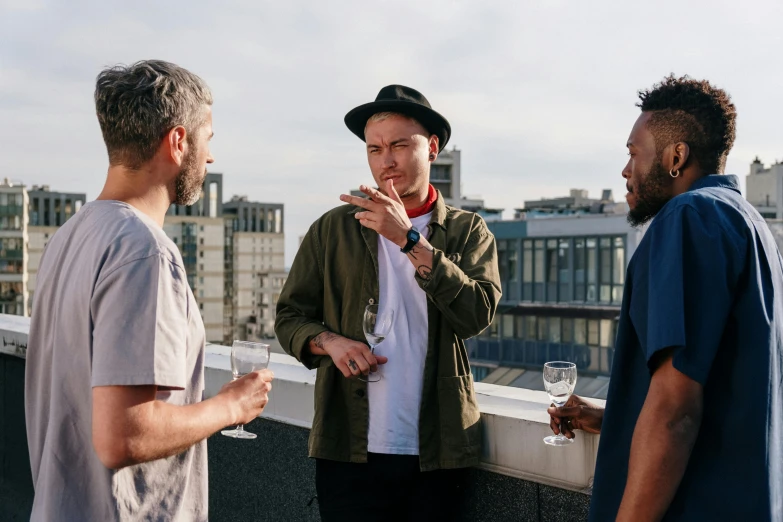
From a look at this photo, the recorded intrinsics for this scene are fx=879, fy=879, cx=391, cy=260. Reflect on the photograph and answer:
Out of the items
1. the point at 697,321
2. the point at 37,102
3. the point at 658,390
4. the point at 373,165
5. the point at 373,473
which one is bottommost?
the point at 373,473

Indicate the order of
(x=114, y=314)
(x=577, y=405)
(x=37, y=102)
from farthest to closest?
(x=37, y=102), (x=577, y=405), (x=114, y=314)

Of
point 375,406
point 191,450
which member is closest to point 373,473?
point 375,406

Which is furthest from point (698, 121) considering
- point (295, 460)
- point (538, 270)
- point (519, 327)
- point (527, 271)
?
point (527, 271)

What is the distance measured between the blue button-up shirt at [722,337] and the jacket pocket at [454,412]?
2.55ft

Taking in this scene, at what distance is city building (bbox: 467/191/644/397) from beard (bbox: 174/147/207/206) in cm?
4604

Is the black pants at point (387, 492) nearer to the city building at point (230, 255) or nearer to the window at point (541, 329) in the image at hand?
the window at point (541, 329)

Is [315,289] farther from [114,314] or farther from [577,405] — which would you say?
[114,314]

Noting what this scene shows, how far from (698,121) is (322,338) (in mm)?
1116

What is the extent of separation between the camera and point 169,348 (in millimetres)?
1557

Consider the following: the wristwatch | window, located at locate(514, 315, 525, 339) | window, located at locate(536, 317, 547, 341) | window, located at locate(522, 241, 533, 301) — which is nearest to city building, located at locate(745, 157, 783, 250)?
window, located at locate(522, 241, 533, 301)

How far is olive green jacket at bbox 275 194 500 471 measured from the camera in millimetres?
2256

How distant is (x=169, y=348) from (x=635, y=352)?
2.85 ft

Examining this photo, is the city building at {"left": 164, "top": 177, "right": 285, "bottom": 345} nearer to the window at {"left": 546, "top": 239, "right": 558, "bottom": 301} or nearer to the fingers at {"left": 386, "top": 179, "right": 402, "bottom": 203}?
the window at {"left": 546, "top": 239, "right": 558, "bottom": 301}

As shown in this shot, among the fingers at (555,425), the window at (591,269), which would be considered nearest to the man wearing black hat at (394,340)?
the fingers at (555,425)
